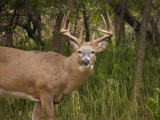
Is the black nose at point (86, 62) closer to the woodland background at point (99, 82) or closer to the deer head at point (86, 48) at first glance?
the deer head at point (86, 48)

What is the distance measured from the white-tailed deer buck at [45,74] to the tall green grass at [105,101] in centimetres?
64

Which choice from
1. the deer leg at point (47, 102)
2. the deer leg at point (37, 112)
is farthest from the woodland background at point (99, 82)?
the deer leg at point (47, 102)

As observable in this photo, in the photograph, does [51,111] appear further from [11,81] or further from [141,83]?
[141,83]

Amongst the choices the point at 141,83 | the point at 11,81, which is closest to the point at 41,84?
the point at 11,81

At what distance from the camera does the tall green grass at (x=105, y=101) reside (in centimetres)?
623

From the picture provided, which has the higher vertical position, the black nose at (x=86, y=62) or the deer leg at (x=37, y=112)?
the black nose at (x=86, y=62)

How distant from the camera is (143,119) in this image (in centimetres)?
621

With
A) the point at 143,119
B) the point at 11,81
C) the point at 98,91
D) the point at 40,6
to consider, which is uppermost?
the point at 40,6

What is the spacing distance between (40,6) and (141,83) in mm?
2624

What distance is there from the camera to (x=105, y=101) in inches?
264

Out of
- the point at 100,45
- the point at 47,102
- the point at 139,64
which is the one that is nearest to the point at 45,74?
the point at 47,102

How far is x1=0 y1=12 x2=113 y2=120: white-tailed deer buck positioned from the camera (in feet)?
17.9

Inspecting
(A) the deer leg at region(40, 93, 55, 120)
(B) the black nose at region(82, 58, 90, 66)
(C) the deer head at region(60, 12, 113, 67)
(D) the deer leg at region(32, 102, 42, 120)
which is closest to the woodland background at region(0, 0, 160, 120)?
(D) the deer leg at region(32, 102, 42, 120)

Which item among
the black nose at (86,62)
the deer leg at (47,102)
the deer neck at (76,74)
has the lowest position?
the deer leg at (47,102)
